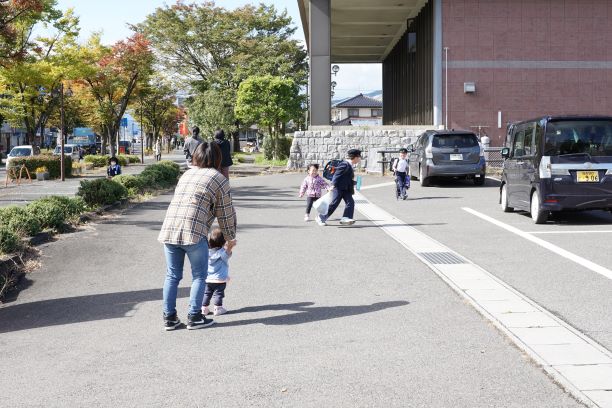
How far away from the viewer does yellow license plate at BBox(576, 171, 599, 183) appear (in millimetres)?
11758

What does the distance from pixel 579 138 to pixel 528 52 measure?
17.3 m

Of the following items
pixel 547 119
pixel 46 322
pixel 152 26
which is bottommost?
pixel 46 322

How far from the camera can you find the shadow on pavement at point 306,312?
19.2ft

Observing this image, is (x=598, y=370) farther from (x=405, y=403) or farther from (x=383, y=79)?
(x=383, y=79)

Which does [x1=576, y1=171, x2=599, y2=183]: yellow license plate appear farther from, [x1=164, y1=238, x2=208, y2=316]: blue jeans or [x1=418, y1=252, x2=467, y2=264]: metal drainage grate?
[x1=164, y1=238, x2=208, y2=316]: blue jeans

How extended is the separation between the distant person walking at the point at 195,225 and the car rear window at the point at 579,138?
7854 millimetres

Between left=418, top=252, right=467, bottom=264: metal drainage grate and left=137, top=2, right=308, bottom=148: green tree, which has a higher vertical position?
left=137, top=2, right=308, bottom=148: green tree

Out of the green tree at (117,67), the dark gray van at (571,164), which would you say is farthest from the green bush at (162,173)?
the green tree at (117,67)

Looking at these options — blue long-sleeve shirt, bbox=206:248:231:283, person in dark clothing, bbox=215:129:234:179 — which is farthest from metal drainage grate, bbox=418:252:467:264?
person in dark clothing, bbox=215:129:234:179

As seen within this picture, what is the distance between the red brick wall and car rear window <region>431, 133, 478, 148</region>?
808 cm

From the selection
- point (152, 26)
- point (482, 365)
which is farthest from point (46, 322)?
point (152, 26)

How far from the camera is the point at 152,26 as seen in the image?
52.6m

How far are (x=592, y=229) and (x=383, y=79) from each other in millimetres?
43825

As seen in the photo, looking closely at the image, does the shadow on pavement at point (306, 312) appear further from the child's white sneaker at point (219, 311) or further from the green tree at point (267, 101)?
the green tree at point (267, 101)
